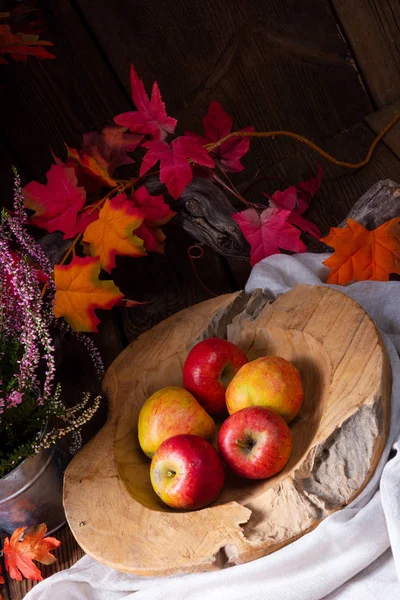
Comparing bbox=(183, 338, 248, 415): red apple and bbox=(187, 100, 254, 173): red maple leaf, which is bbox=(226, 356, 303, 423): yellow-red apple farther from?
bbox=(187, 100, 254, 173): red maple leaf

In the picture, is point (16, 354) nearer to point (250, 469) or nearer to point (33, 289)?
point (33, 289)

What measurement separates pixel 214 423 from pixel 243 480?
13 centimetres

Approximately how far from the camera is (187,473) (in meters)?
1.08

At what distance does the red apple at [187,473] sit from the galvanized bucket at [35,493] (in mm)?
215

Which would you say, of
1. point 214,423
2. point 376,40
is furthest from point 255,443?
point 376,40

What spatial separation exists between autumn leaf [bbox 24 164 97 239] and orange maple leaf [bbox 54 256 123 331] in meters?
0.17

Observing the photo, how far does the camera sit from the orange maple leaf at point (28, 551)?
122cm

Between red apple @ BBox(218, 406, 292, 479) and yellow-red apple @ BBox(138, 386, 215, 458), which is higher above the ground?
yellow-red apple @ BBox(138, 386, 215, 458)

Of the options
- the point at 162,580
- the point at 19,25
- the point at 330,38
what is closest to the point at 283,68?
the point at 330,38

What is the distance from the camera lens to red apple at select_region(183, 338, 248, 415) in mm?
1232

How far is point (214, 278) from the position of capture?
1.71m

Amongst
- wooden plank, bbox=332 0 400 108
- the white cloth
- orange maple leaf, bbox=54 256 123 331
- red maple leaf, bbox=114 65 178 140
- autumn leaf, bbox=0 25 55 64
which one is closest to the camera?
the white cloth

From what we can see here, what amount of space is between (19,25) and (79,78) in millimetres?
214

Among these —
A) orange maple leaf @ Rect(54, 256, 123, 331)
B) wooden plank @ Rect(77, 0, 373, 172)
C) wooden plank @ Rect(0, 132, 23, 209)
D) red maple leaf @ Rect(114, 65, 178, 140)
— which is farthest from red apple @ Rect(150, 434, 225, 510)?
wooden plank @ Rect(77, 0, 373, 172)
